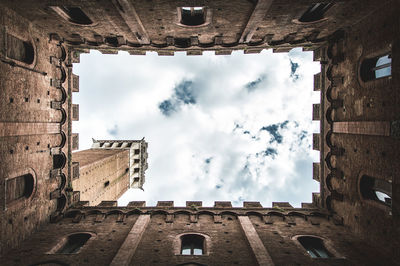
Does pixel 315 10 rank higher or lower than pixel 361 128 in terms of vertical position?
higher

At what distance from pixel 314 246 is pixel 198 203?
6657 millimetres

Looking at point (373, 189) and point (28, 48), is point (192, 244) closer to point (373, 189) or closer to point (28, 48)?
point (373, 189)

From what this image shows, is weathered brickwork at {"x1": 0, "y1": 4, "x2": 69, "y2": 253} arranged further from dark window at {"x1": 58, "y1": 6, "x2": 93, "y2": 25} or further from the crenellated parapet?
the crenellated parapet

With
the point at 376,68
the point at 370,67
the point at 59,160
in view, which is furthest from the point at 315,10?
the point at 59,160

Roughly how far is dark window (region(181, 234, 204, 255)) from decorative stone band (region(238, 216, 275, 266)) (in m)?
2.25

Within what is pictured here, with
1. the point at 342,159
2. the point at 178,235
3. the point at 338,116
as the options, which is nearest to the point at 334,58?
the point at 338,116

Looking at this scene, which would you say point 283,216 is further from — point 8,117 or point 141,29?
point 8,117

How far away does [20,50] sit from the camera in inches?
467

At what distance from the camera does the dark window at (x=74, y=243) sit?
12094 millimetres

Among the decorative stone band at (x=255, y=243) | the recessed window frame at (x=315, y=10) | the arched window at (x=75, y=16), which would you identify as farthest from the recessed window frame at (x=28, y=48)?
the recessed window frame at (x=315, y=10)

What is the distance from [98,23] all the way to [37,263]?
1151cm

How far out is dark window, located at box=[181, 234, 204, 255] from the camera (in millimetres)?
11758

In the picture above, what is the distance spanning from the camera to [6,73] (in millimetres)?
10539

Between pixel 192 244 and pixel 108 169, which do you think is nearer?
pixel 192 244
